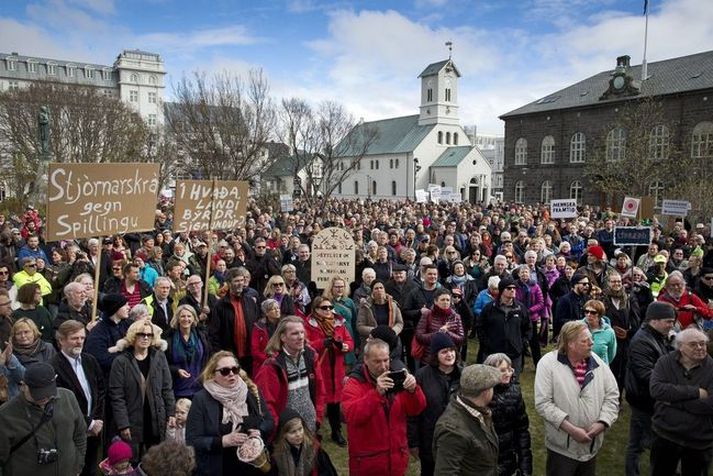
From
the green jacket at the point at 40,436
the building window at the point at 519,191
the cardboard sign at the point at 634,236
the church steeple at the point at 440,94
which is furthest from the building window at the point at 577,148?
the green jacket at the point at 40,436

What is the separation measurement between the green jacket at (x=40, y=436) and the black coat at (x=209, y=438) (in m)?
0.96

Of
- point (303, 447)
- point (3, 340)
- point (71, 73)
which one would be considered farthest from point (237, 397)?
point (71, 73)

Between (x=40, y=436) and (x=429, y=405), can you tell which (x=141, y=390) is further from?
(x=429, y=405)

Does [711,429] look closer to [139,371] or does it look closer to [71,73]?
[139,371]

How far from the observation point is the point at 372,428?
3.93 m

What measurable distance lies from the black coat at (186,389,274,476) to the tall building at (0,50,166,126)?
290 ft

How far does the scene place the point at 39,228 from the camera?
15.6 meters

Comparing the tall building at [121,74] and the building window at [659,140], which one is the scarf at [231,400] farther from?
the tall building at [121,74]

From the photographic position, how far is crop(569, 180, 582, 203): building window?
49.1m

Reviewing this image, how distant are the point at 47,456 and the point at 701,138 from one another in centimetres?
4623

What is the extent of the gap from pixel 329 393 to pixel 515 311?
105 inches

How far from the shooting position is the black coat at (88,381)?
4.48 metres

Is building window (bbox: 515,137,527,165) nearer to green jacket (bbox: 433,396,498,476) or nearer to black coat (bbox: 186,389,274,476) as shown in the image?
green jacket (bbox: 433,396,498,476)

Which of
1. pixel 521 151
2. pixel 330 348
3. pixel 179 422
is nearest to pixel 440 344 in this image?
pixel 330 348
